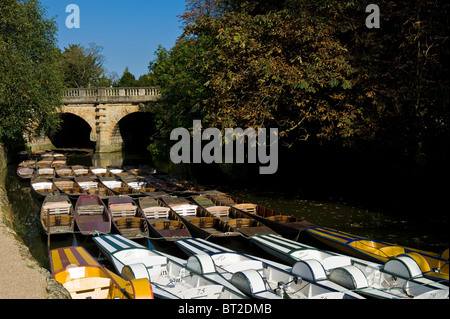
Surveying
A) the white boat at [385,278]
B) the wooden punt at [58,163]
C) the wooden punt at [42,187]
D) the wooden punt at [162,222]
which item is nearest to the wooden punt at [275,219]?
the wooden punt at [162,222]

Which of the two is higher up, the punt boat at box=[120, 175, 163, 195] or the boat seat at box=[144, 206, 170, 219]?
the punt boat at box=[120, 175, 163, 195]

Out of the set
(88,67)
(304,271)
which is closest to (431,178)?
(304,271)

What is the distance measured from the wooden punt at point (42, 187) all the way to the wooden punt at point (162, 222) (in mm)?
5861

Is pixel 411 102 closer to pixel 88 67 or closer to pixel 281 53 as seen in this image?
pixel 281 53

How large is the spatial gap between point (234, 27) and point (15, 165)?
21.9 metres

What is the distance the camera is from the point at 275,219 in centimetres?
1470

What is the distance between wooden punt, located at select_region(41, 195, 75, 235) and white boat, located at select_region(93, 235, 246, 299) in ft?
8.07

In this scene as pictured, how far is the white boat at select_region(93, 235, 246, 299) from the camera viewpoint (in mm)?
8188

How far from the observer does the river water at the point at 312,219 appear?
13320 millimetres

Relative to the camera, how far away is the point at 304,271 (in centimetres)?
916

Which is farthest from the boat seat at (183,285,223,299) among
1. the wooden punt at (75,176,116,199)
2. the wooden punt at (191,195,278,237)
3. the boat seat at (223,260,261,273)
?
the wooden punt at (75,176,116,199)

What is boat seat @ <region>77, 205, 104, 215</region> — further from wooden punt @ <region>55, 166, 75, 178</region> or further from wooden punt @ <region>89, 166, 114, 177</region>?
wooden punt @ <region>89, 166, 114, 177</region>

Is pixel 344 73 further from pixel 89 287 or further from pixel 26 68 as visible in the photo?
pixel 26 68
